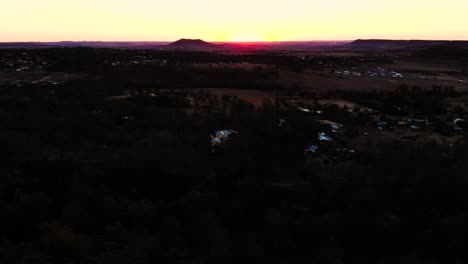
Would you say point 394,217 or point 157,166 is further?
point 157,166

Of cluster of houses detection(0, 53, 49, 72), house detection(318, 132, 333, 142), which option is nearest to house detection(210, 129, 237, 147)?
house detection(318, 132, 333, 142)

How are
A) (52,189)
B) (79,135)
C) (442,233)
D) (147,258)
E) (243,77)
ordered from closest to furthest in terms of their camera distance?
1. (147,258)
2. (442,233)
3. (52,189)
4. (79,135)
5. (243,77)

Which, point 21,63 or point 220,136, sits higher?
point 21,63

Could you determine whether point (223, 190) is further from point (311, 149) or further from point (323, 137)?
point (323, 137)

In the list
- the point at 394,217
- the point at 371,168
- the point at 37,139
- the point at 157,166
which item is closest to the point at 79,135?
the point at 37,139

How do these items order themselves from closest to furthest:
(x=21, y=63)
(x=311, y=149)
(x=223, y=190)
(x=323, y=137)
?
(x=223, y=190) < (x=311, y=149) < (x=323, y=137) < (x=21, y=63)

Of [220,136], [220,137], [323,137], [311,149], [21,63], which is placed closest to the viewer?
[311,149]

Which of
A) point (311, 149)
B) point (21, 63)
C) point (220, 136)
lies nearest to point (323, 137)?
point (311, 149)

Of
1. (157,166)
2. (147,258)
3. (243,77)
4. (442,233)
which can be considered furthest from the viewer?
(243,77)

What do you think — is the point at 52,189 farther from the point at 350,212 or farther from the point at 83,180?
the point at 350,212
